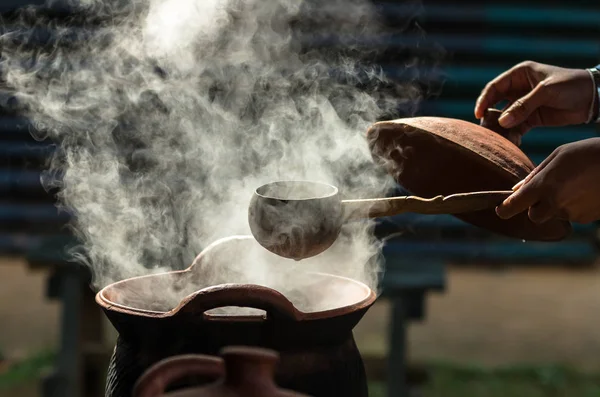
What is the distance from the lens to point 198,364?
156 cm

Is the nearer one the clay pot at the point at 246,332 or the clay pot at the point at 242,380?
the clay pot at the point at 242,380

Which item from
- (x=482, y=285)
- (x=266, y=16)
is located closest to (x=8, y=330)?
(x=266, y=16)

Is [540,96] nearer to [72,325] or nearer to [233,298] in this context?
[233,298]

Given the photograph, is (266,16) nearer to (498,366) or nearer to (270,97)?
(270,97)

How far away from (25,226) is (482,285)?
4237 mm

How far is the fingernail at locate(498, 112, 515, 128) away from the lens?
2562mm

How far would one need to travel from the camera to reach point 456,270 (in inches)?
280

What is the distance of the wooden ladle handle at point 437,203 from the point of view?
6.74 feet

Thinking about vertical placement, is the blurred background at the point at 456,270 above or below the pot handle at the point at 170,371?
below

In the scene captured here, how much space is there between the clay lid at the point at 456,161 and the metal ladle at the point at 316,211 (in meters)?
0.15

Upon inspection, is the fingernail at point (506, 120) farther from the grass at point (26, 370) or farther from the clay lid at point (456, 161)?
the grass at point (26, 370)

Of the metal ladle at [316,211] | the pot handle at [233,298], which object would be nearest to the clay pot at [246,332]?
the pot handle at [233,298]

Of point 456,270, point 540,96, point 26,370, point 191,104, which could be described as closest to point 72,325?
point 26,370

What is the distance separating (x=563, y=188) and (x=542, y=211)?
0.27 ft
